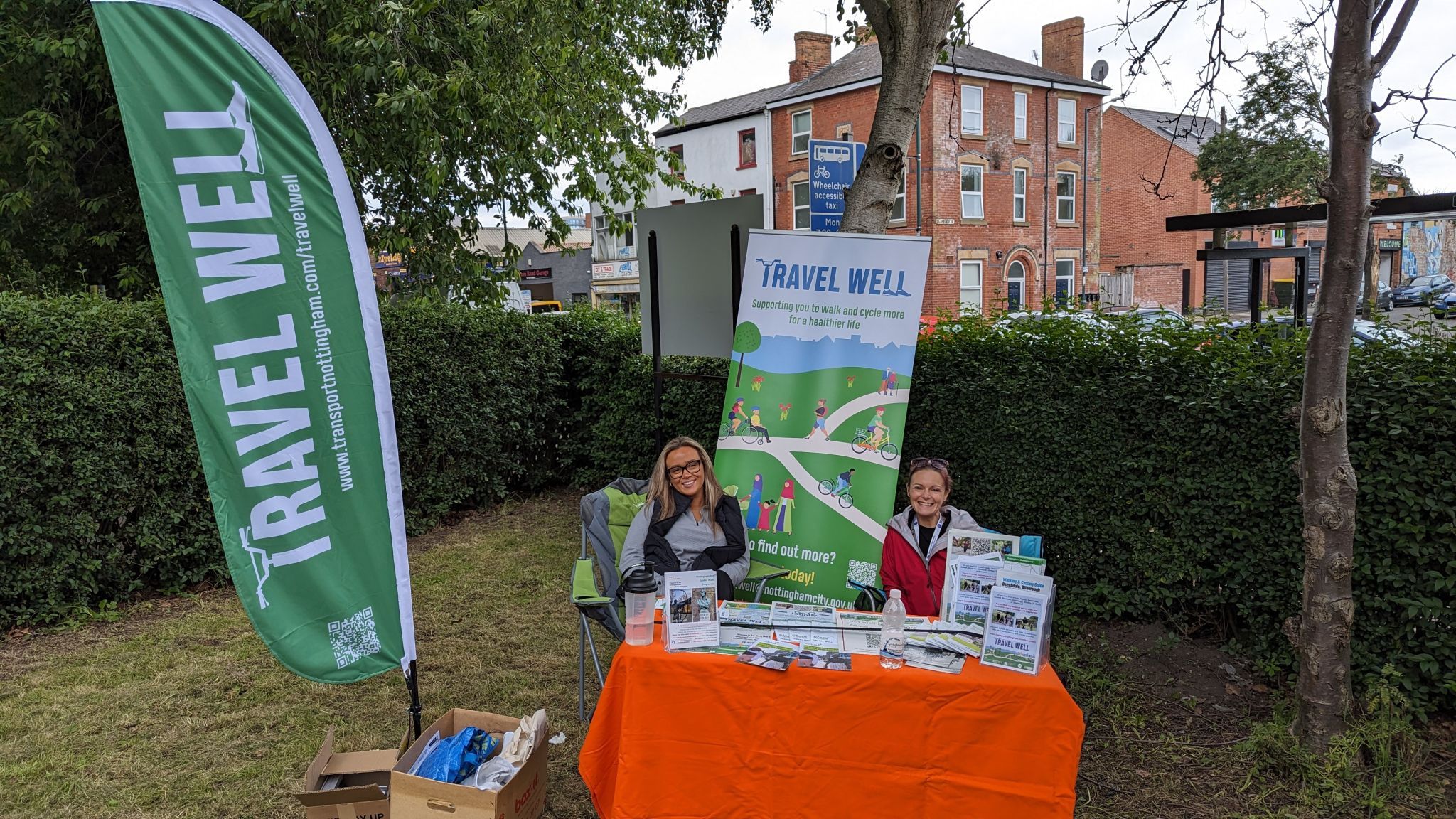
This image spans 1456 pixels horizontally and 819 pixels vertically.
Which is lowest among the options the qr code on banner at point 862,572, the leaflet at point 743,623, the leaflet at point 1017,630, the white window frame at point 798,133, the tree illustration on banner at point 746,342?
the qr code on banner at point 862,572

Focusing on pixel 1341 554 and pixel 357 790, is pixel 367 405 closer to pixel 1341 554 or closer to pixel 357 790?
pixel 357 790

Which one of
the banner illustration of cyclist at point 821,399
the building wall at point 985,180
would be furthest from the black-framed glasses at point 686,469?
the building wall at point 985,180

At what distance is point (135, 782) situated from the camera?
350cm

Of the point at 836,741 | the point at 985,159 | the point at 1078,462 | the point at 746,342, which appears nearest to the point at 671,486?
the point at 746,342

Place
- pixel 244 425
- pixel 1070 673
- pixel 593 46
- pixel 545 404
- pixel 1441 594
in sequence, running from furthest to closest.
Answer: pixel 593 46 → pixel 545 404 → pixel 1070 673 → pixel 1441 594 → pixel 244 425

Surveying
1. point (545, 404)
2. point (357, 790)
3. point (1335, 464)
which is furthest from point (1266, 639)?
point (545, 404)

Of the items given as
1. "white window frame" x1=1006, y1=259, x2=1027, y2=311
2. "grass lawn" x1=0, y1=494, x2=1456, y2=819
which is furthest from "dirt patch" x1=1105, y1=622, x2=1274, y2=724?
"white window frame" x1=1006, y1=259, x2=1027, y2=311

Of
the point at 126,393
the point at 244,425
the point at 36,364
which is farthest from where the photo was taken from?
the point at 126,393

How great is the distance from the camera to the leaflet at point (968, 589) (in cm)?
295

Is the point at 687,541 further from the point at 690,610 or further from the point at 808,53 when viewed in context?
the point at 808,53

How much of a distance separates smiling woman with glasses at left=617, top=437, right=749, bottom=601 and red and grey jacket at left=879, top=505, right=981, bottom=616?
0.72 metres

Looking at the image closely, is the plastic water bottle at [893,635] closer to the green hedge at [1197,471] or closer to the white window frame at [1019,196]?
the green hedge at [1197,471]

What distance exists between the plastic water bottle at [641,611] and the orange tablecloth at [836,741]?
0.11 feet

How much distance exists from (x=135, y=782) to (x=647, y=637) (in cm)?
222
